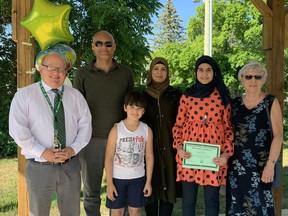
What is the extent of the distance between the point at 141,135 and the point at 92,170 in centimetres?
79

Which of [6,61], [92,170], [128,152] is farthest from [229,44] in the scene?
[128,152]

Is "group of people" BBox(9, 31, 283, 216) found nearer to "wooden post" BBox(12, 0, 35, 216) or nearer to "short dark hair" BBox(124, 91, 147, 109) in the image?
"short dark hair" BBox(124, 91, 147, 109)

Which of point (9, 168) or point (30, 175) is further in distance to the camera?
point (9, 168)

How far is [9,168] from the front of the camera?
784 cm

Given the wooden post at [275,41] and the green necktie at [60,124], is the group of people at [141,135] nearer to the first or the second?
the green necktie at [60,124]

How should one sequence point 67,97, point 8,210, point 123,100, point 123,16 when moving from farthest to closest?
point 123,16 < point 8,210 < point 123,100 < point 67,97

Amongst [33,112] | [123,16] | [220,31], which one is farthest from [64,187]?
[220,31]

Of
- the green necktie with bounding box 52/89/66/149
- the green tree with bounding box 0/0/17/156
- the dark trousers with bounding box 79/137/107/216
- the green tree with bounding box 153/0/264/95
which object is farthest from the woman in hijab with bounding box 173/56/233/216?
the green tree with bounding box 153/0/264/95

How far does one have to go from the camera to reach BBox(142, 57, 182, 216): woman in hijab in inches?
136

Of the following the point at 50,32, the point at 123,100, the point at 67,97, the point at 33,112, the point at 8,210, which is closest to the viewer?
the point at 33,112

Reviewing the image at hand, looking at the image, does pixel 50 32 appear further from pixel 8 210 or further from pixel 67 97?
pixel 8 210

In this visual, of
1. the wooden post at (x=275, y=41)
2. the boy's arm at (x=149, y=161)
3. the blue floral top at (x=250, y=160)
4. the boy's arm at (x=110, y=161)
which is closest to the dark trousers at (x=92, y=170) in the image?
the boy's arm at (x=110, y=161)

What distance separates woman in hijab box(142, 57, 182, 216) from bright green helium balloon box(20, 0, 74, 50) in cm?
101

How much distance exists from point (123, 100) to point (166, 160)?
2.57ft
